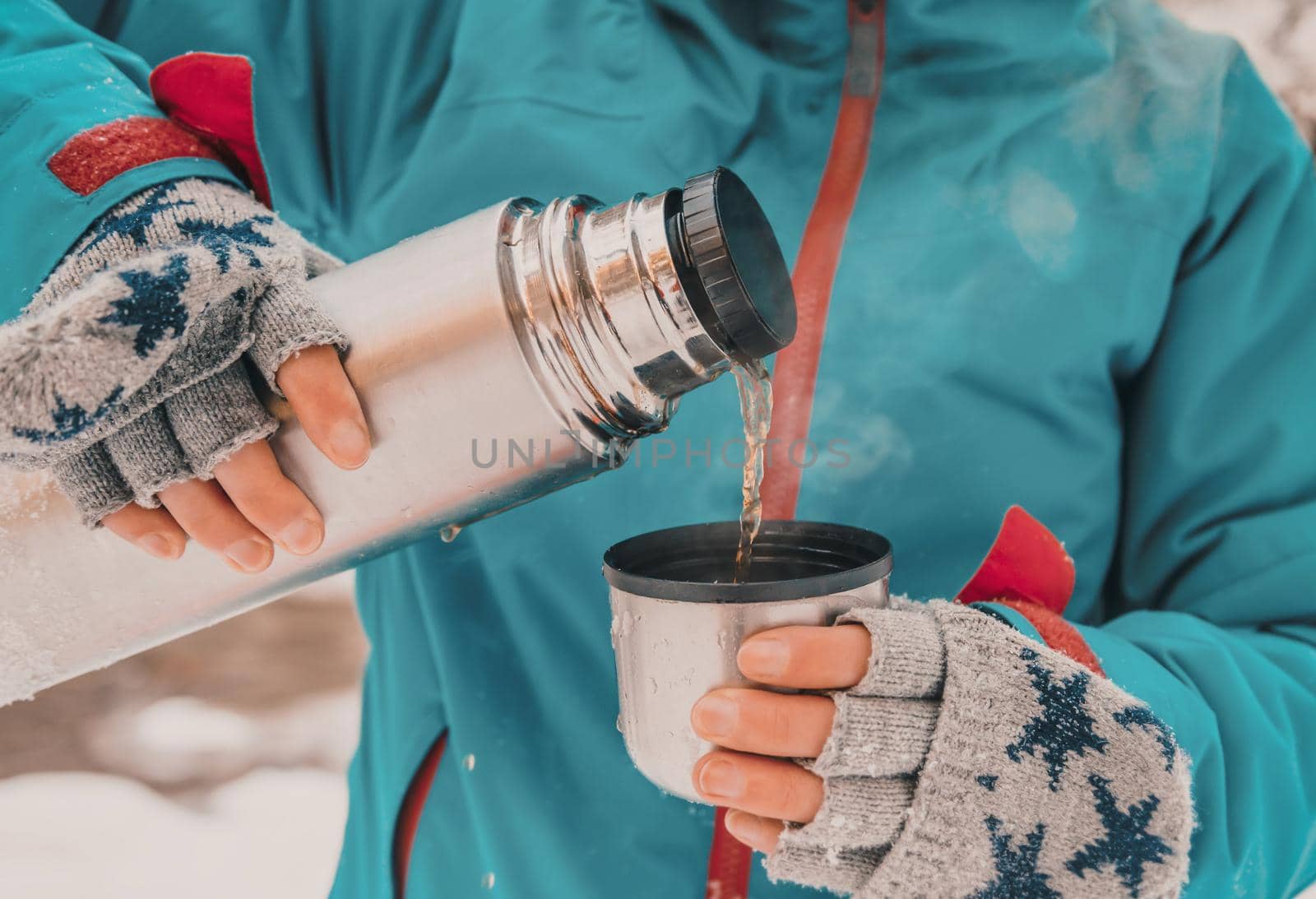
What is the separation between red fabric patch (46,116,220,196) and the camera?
0.52 m

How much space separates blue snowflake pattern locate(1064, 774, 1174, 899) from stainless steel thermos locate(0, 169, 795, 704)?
0.29 metres

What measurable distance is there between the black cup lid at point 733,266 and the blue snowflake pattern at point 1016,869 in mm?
279

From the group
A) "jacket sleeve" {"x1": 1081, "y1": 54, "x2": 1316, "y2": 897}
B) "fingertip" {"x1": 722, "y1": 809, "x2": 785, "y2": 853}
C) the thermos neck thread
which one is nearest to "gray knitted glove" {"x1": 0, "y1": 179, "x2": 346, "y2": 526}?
the thermos neck thread

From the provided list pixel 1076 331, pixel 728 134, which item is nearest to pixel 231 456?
pixel 728 134

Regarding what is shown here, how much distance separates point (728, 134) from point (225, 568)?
0.52 metres

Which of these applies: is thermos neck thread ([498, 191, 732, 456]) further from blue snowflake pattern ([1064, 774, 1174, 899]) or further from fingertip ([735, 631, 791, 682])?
blue snowflake pattern ([1064, 774, 1174, 899])

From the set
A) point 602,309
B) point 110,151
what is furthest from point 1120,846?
point 110,151

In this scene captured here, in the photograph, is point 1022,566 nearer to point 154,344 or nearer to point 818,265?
point 818,265

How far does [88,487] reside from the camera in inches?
17.2

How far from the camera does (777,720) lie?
0.43 metres

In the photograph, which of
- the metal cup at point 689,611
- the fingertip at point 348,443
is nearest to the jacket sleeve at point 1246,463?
the metal cup at point 689,611

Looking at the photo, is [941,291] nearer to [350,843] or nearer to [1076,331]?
[1076,331]

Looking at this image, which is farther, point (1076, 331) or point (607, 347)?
point (1076, 331)

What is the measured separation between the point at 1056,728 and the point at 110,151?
25.1 inches
